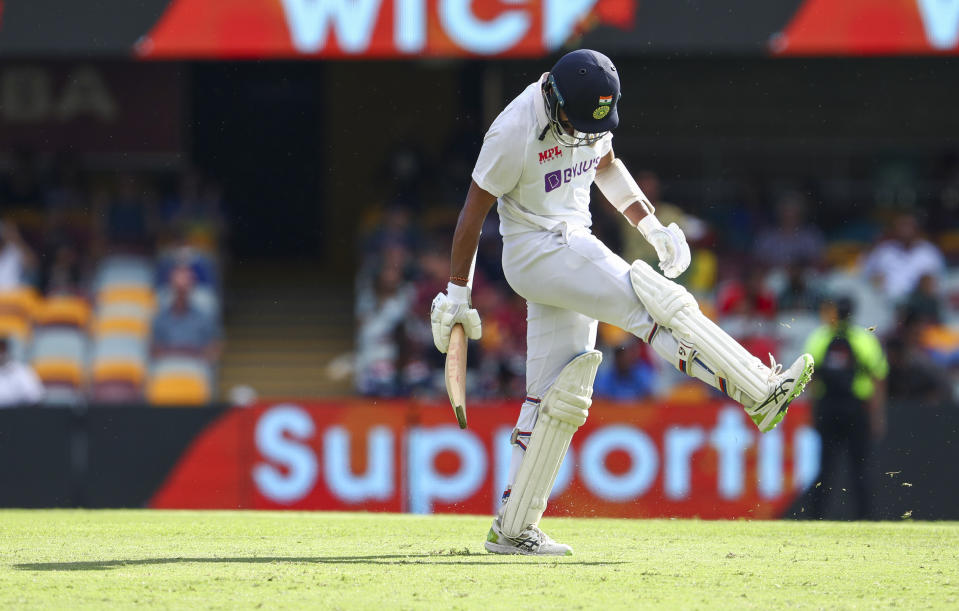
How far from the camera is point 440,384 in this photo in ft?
40.3

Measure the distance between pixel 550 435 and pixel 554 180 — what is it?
3.49 feet

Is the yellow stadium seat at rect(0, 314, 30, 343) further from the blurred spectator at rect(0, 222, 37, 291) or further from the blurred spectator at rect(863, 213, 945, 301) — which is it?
the blurred spectator at rect(863, 213, 945, 301)

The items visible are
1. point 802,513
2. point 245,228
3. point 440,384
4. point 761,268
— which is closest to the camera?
point 802,513

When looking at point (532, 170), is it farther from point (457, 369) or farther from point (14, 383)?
point (14, 383)

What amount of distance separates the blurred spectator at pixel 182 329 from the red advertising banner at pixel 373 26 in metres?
2.30

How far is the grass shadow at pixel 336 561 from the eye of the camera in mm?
5770

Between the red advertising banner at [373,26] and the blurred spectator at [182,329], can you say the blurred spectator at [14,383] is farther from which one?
the red advertising banner at [373,26]

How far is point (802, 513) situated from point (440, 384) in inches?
128

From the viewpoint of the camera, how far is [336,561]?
5949 millimetres

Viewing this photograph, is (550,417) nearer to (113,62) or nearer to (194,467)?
(194,467)

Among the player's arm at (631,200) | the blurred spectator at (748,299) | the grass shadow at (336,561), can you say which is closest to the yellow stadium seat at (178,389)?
the blurred spectator at (748,299)

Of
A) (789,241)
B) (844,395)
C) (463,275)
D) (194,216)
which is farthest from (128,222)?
(463,275)

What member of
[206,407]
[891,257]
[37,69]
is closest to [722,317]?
[891,257]

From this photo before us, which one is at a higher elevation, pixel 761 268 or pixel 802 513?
pixel 761 268
